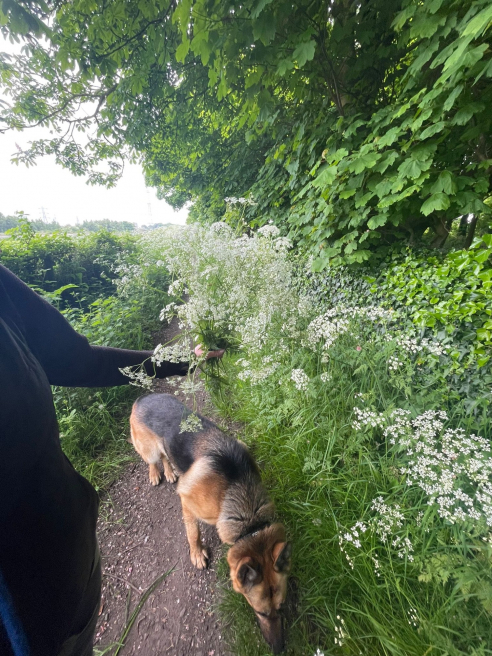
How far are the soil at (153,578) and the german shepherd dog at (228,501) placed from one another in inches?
6.2

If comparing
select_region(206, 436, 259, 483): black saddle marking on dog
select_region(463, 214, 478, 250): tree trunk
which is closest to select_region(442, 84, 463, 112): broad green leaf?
select_region(463, 214, 478, 250): tree trunk

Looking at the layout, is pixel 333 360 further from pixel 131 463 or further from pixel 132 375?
pixel 131 463

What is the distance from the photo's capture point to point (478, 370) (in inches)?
76.0

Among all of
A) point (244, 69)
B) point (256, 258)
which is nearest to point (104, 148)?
point (244, 69)

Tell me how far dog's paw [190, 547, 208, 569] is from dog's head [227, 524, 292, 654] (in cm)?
65

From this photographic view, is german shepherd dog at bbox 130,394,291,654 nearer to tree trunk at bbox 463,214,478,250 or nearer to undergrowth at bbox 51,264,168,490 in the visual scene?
undergrowth at bbox 51,264,168,490

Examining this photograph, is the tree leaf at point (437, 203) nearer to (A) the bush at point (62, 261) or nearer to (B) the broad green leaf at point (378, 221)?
(B) the broad green leaf at point (378, 221)

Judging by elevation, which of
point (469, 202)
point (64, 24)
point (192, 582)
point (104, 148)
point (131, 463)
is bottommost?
point (192, 582)

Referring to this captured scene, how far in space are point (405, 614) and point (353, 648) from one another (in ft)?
1.15

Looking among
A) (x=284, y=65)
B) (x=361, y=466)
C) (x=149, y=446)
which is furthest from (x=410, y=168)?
(x=149, y=446)

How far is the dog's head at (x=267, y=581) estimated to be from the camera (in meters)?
1.46

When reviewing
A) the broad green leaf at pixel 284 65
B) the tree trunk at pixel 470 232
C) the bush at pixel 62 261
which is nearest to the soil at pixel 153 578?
the broad green leaf at pixel 284 65

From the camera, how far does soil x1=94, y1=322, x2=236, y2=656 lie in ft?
5.66

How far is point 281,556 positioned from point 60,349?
1.76 meters
